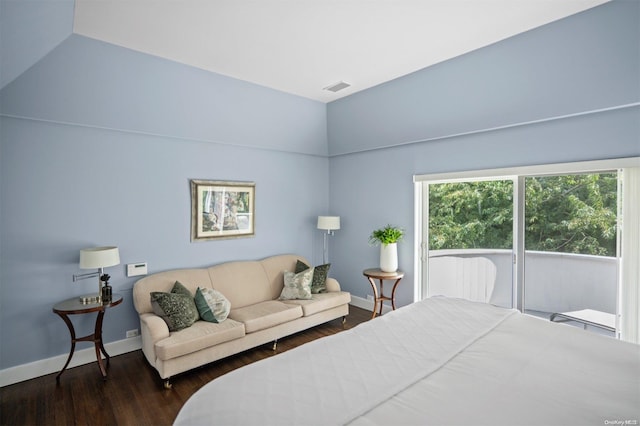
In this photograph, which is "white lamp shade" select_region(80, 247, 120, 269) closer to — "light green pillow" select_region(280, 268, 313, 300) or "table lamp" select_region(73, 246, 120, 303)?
"table lamp" select_region(73, 246, 120, 303)

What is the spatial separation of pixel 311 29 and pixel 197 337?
2.89 metres

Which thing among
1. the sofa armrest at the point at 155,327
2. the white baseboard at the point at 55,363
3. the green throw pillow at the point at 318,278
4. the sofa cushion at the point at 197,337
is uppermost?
the green throw pillow at the point at 318,278

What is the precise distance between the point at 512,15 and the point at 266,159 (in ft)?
10.6

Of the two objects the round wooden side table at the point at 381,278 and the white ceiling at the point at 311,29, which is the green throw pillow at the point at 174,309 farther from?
the white ceiling at the point at 311,29

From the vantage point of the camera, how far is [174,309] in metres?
3.11

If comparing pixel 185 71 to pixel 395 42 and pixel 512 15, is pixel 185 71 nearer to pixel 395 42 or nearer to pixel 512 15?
pixel 395 42

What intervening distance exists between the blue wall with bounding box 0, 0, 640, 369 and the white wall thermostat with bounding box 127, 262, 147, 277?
0.24ft

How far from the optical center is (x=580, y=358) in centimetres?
180

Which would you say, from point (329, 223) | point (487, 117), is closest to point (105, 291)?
point (329, 223)

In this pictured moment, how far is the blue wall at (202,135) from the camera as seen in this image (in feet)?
8.84

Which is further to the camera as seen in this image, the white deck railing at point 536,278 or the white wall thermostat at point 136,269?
the white wall thermostat at point 136,269

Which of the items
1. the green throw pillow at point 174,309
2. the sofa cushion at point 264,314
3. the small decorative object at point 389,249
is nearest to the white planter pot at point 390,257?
the small decorative object at point 389,249

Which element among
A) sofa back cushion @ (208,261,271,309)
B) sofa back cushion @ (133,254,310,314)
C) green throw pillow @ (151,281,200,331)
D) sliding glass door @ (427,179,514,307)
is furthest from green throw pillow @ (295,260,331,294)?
green throw pillow @ (151,281,200,331)

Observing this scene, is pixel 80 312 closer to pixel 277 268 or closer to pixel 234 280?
pixel 234 280
